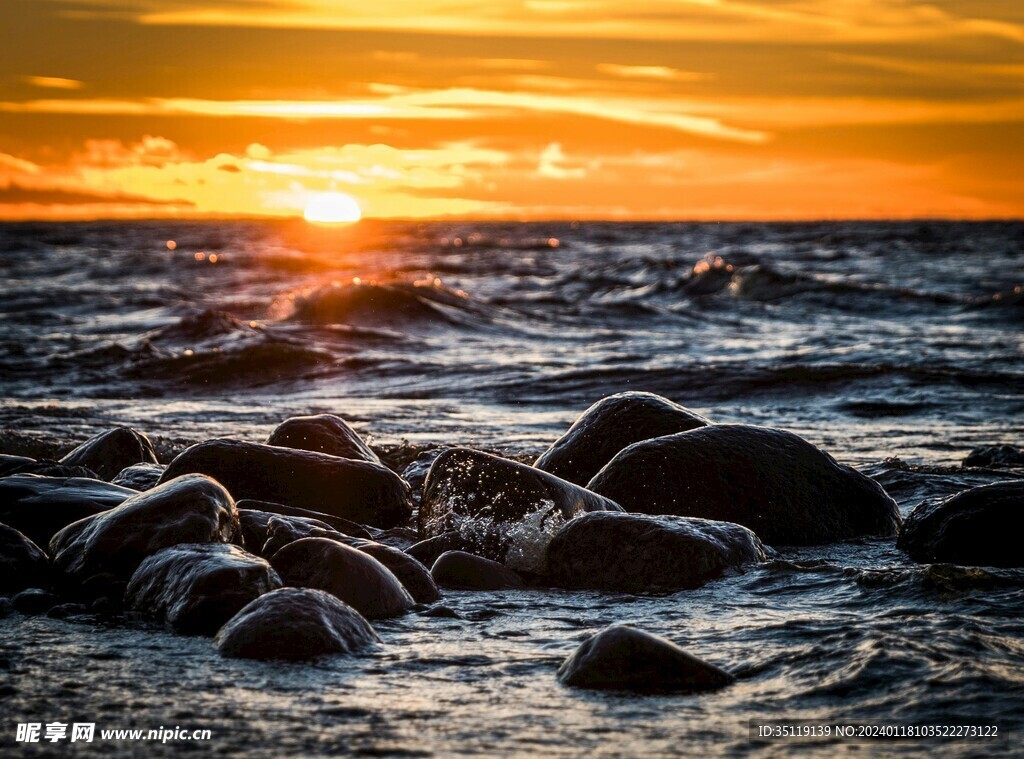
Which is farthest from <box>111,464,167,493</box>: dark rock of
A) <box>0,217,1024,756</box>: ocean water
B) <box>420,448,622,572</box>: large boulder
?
<box>0,217,1024,756</box>: ocean water

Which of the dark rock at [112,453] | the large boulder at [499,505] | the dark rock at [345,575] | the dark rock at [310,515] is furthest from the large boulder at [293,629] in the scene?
the dark rock at [112,453]

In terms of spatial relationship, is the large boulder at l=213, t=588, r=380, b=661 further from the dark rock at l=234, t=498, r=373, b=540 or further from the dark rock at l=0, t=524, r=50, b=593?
the dark rock at l=234, t=498, r=373, b=540

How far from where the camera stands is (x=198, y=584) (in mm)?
3984

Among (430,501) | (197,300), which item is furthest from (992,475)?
(197,300)

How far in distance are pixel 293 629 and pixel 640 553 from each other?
1.63 meters

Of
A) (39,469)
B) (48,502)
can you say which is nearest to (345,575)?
(48,502)

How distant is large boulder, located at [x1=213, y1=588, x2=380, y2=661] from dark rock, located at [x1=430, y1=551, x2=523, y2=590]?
2.80ft

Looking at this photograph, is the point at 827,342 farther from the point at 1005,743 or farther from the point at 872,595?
the point at 1005,743

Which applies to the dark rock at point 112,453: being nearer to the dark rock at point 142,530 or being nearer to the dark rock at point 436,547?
the dark rock at point 142,530

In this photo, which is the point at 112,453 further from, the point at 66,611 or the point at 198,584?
the point at 198,584

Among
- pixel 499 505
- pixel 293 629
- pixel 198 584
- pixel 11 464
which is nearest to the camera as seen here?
pixel 293 629

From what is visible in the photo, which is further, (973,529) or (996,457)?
(996,457)

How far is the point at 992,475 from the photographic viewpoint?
6902 millimetres

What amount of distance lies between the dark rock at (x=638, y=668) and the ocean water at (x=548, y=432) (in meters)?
0.08
